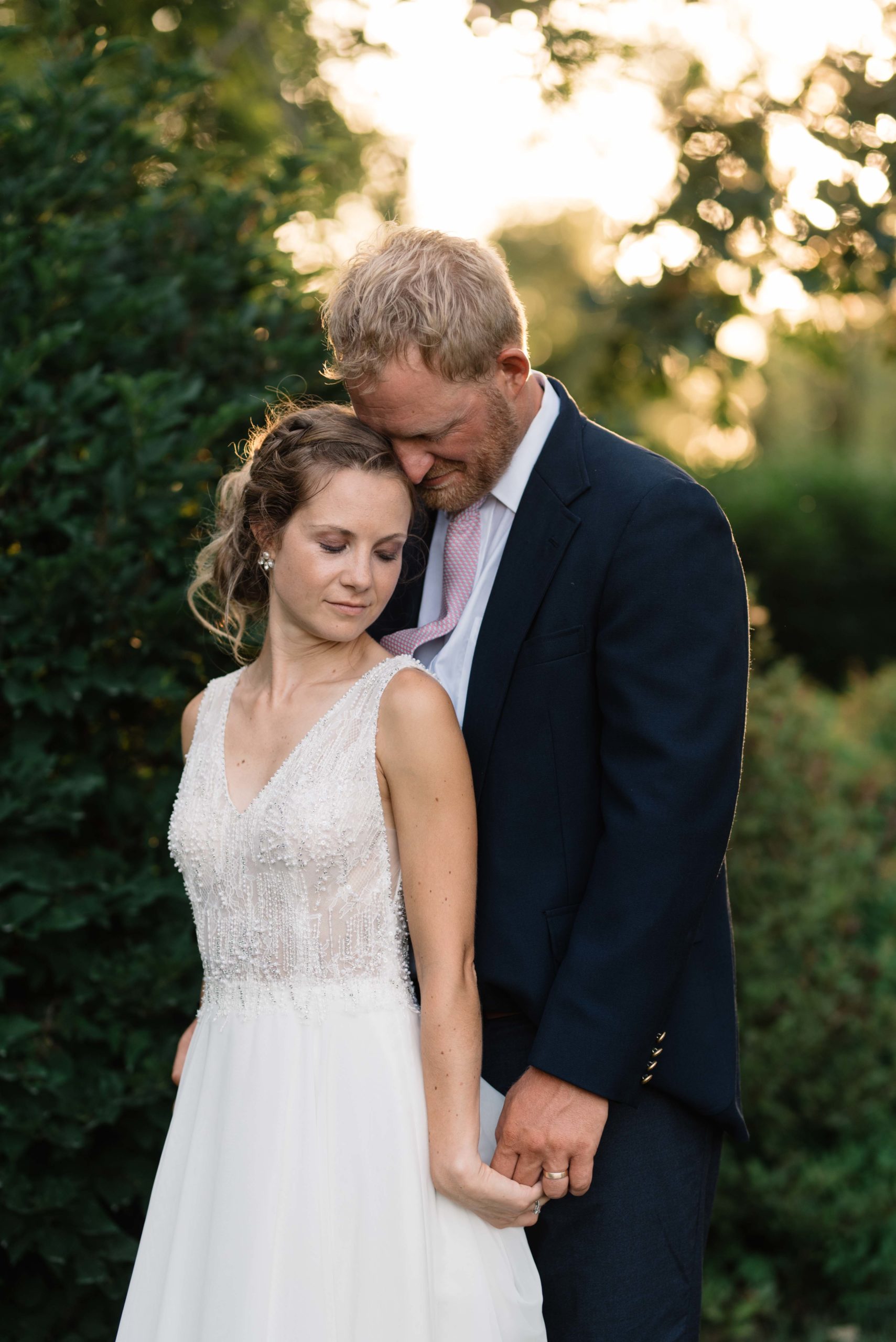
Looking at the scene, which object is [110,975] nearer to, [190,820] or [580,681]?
[190,820]

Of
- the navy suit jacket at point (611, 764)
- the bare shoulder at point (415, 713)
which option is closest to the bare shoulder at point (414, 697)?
the bare shoulder at point (415, 713)

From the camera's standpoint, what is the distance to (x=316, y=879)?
2.17m

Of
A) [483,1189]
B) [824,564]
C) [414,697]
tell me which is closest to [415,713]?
[414,697]

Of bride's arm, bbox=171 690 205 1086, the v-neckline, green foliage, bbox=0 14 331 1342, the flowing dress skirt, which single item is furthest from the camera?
green foliage, bbox=0 14 331 1342

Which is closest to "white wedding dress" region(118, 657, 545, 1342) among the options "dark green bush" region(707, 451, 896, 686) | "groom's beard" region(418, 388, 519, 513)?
"groom's beard" region(418, 388, 519, 513)

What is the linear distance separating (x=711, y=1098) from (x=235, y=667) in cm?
165

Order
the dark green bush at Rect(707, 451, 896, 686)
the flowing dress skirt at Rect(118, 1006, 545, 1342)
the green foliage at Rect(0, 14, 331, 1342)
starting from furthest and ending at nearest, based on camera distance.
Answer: the dark green bush at Rect(707, 451, 896, 686) → the green foliage at Rect(0, 14, 331, 1342) → the flowing dress skirt at Rect(118, 1006, 545, 1342)

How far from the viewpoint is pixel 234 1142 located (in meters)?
2.14

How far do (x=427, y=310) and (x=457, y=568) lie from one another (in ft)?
1.66

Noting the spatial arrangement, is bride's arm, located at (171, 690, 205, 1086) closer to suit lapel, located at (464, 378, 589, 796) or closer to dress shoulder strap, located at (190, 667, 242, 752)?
dress shoulder strap, located at (190, 667, 242, 752)

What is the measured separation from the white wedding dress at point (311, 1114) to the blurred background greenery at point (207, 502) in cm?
68

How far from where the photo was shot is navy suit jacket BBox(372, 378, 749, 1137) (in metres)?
2.08

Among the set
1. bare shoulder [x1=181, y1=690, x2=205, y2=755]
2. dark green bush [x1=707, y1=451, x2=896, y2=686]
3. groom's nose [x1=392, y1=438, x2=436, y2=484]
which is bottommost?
bare shoulder [x1=181, y1=690, x2=205, y2=755]

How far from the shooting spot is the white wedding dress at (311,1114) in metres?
2.04
